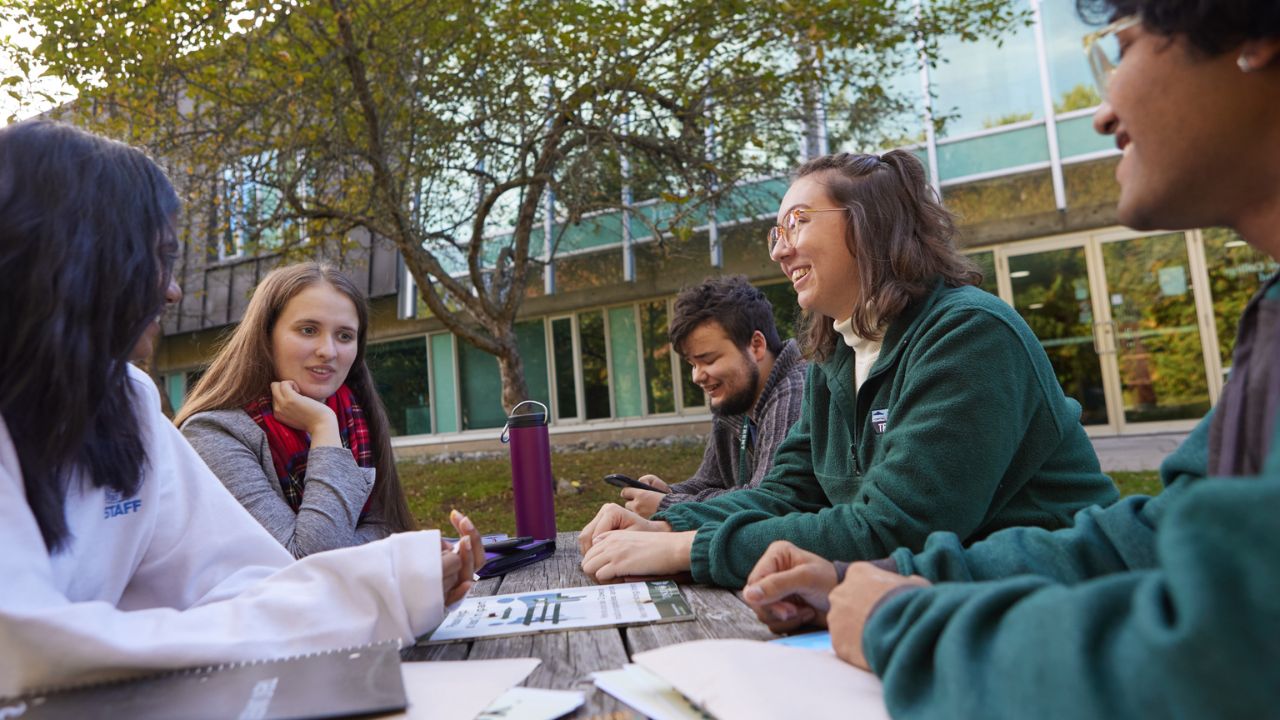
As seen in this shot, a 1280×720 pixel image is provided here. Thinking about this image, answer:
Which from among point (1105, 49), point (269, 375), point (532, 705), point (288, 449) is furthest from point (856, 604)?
point (269, 375)

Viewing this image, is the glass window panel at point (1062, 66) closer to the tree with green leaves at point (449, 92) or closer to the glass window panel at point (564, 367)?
the tree with green leaves at point (449, 92)

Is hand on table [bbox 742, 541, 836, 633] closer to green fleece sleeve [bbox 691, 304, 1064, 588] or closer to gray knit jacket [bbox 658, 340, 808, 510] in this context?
green fleece sleeve [bbox 691, 304, 1064, 588]

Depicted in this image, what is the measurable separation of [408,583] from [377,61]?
19.8 ft

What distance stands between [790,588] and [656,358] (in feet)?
36.7

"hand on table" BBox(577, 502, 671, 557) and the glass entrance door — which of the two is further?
the glass entrance door

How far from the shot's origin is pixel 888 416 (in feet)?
5.84

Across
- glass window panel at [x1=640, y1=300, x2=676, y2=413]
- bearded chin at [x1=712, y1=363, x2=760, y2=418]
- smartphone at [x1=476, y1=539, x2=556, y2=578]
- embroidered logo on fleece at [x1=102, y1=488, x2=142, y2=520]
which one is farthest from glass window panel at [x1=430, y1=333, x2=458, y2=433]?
embroidered logo on fleece at [x1=102, y1=488, x2=142, y2=520]

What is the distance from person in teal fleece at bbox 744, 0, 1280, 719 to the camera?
52 centimetres

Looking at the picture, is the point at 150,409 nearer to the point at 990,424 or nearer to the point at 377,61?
the point at 990,424

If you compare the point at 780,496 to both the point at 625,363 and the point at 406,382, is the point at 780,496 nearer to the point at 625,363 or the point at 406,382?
the point at 625,363

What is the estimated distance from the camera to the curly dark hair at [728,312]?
357 cm

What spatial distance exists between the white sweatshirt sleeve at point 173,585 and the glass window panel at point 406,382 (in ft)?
42.6

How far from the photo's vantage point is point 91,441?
1.20m

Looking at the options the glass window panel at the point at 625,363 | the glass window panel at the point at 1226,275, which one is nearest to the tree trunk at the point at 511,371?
the glass window panel at the point at 625,363
